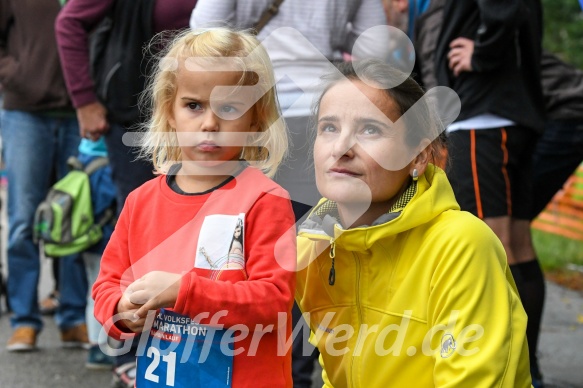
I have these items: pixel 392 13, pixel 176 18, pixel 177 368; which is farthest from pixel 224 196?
pixel 392 13

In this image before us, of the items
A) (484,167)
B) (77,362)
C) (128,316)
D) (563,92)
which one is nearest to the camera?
(128,316)

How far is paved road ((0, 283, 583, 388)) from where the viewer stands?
4918 millimetres

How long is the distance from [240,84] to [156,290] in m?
0.65

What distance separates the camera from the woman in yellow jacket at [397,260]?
2504 mm

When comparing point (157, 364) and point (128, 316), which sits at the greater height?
point (128, 316)

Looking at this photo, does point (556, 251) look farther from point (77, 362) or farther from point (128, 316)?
point (128, 316)

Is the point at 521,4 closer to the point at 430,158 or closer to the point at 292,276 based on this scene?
the point at 430,158

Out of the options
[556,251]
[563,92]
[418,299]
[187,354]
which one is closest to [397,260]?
[418,299]

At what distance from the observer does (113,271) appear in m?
2.80

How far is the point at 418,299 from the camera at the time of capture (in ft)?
8.57

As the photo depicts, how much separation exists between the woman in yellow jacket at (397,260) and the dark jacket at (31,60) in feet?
10.2

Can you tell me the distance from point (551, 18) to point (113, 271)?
18553 millimetres

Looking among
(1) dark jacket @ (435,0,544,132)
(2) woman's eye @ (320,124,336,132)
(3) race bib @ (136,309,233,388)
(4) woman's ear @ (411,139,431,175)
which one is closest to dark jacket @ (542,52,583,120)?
(1) dark jacket @ (435,0,544,132)

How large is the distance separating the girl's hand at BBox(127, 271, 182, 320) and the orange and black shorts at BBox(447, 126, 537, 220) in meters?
1.82
